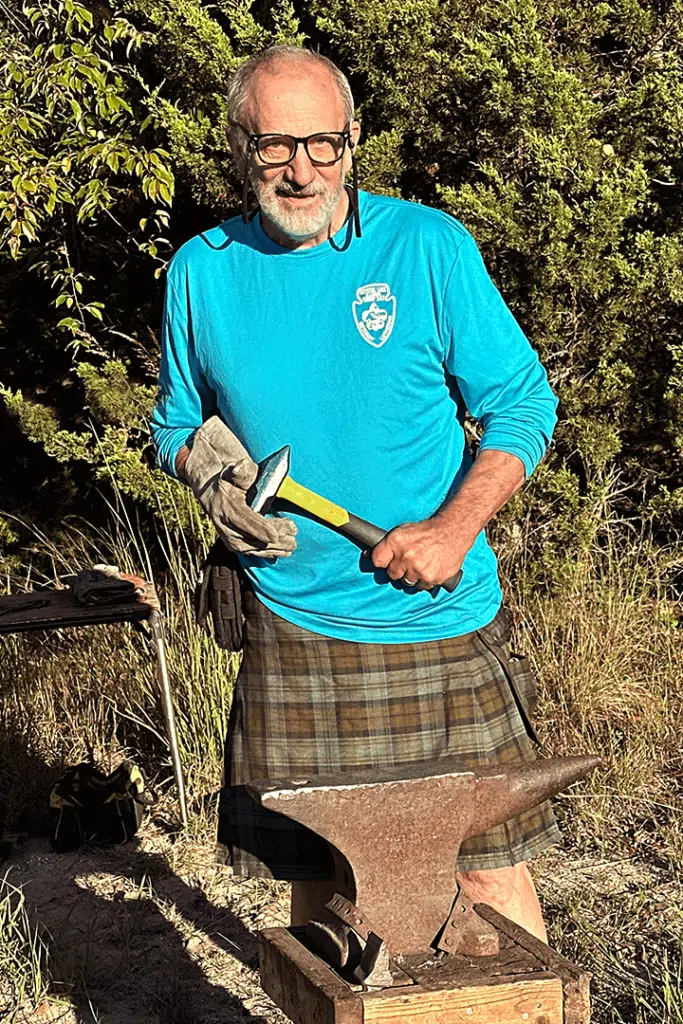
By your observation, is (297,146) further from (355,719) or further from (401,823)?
(401,823)

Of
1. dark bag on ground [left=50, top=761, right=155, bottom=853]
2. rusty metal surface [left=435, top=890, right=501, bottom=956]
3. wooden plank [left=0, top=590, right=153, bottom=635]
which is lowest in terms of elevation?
dark bag on ground [left=50, top=761, right=155, bottom=853]

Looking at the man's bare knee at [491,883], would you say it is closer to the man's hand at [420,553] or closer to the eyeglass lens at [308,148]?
the man's hand at [420,553]

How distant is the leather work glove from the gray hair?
64cm

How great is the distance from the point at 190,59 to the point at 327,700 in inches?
149

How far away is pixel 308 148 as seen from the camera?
2.59 metres

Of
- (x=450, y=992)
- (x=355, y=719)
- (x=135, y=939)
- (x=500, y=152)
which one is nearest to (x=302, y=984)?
(x=450, y=992)

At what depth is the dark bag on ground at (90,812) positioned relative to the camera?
16.1 feet

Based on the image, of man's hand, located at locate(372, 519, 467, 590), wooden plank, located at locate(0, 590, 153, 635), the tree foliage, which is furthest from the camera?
the tree foliage

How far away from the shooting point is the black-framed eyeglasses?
257cm

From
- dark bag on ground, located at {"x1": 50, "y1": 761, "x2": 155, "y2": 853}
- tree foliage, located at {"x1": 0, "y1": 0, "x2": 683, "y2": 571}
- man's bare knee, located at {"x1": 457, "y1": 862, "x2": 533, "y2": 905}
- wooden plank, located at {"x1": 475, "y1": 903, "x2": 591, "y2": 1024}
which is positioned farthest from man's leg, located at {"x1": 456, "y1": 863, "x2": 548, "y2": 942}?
tree foliage, located at {"x1": 0, "y1": 0, "x2": 683, "y2": 571}

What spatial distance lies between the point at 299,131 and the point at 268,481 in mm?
688

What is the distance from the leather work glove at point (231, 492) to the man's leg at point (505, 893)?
30.9 inches

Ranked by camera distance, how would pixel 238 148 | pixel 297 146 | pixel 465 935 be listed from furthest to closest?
1. pixel 238 148
2. pixel 297 146
3. pixel 465 935

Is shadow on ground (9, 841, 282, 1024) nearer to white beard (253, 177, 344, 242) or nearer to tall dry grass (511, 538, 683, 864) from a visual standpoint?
tall dry grass (511, 538, 683, 864)
